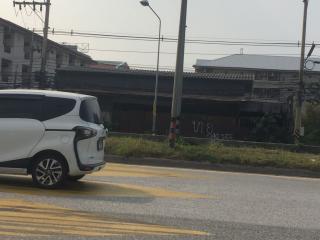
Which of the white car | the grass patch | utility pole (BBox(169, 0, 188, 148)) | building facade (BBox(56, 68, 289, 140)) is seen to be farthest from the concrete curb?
building facade (BBox(56, 68, 289, 140))

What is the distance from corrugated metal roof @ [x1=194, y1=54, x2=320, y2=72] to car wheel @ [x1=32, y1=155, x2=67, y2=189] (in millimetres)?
63179

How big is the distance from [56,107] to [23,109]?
0.60m

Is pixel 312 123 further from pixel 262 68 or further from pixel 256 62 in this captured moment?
pixel 256 62

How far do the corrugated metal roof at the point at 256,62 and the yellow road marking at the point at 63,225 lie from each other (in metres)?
65.3

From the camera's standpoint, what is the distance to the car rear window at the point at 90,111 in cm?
1074

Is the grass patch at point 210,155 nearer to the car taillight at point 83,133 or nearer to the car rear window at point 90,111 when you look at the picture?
the car rear window at point 90,111

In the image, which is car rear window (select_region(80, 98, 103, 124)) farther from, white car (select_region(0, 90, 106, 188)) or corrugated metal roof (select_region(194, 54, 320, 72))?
corrugated metal roof (select_region(194, 54, 320, 72))

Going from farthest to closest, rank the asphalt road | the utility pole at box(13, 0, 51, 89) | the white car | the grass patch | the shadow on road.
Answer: the utility pole at box(13, 0, 51, 89)
the grass patch
the white car
the shadow on road
the asphalt road

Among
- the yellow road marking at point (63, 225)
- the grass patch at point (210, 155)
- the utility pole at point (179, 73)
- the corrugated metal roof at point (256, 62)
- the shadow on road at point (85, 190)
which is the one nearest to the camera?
the yellow road marking at point (63, 225)

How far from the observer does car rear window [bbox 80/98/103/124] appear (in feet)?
35.2

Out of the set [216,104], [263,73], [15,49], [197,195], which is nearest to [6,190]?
[197,195]

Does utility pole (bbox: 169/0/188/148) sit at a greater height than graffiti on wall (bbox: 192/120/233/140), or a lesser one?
greater

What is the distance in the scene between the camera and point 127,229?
7.51 meters

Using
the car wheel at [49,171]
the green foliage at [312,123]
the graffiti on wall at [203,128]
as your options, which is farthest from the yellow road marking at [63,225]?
the graffiti on wall at [203,128]
